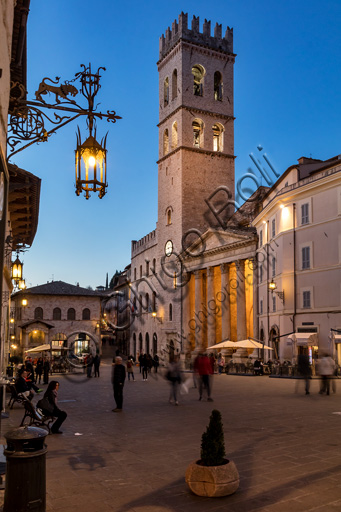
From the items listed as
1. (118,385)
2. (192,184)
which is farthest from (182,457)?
(192,184)

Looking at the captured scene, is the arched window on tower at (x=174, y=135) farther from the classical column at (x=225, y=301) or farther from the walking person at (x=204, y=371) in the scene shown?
the walking person at (x=204, y=371)

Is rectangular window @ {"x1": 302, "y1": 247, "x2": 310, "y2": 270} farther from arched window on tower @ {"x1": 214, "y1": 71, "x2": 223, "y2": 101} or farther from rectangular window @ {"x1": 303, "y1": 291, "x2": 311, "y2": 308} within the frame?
arched window on tower @ {"x1": 214, "y1": 71, "x2": 223, "y2": 101}

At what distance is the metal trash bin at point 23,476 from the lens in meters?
5.39

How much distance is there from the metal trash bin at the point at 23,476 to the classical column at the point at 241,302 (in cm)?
3928

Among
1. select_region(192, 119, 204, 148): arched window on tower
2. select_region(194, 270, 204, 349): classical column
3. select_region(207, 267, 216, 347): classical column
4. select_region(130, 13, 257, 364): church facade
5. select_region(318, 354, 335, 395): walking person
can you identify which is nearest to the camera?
select_region(318, 354, 335, 395): walking person

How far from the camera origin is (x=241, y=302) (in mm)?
44562

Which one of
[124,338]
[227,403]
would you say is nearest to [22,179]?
[227,403]

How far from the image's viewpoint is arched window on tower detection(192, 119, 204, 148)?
56616mm

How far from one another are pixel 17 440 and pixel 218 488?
8.39 feet

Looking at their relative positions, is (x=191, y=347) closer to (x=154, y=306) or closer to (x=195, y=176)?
(x=154, y=306)

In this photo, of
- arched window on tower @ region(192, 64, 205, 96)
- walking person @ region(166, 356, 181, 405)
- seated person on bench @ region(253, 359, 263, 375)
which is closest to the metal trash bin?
walking person @ region(166, 356, 181, 405)

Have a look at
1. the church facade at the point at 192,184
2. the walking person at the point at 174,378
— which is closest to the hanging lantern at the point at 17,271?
the walking person at the point at 174,378

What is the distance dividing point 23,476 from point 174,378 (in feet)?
37.4

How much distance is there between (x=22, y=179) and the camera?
12.3 meters
